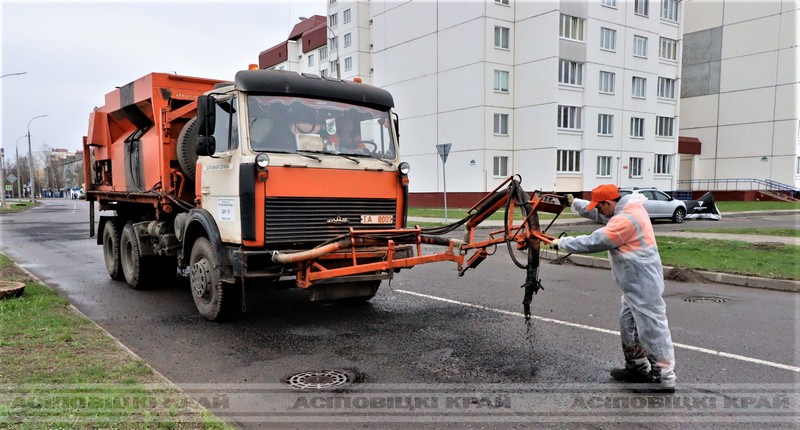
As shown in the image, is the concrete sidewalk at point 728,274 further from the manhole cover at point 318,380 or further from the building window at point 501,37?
the building window at point 501,37

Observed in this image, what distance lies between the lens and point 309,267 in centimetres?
566

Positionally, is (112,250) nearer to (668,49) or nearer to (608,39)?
(608,39)

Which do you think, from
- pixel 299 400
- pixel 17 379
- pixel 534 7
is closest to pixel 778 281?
pixel 299 400

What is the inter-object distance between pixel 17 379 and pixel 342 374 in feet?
8.45

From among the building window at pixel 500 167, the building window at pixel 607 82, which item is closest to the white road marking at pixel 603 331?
the building window at pixel 500 167

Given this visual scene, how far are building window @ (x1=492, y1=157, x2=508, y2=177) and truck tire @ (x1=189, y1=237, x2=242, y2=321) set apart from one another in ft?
93.2

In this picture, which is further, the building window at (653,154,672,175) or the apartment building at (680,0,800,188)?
the apartment building at (680,0,800,188)

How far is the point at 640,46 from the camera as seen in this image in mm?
36594

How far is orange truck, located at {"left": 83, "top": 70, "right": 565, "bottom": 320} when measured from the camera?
18.6 ft

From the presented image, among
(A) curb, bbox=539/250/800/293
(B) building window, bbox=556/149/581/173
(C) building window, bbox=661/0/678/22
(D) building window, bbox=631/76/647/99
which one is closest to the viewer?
(A) curb, bbox=539/250/800/293

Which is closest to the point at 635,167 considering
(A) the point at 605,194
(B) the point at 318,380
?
(A) the point at 605,194

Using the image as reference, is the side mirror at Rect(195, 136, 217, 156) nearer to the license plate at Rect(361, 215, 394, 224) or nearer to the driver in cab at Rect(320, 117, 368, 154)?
the driver in cab at Rect(320, 117, 368, 154)

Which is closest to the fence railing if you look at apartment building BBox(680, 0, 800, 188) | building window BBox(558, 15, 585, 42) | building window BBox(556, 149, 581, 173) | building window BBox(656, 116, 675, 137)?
apartment building BBox(680, 0, 800, 188)

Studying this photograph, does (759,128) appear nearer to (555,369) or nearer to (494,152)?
(494,152)
